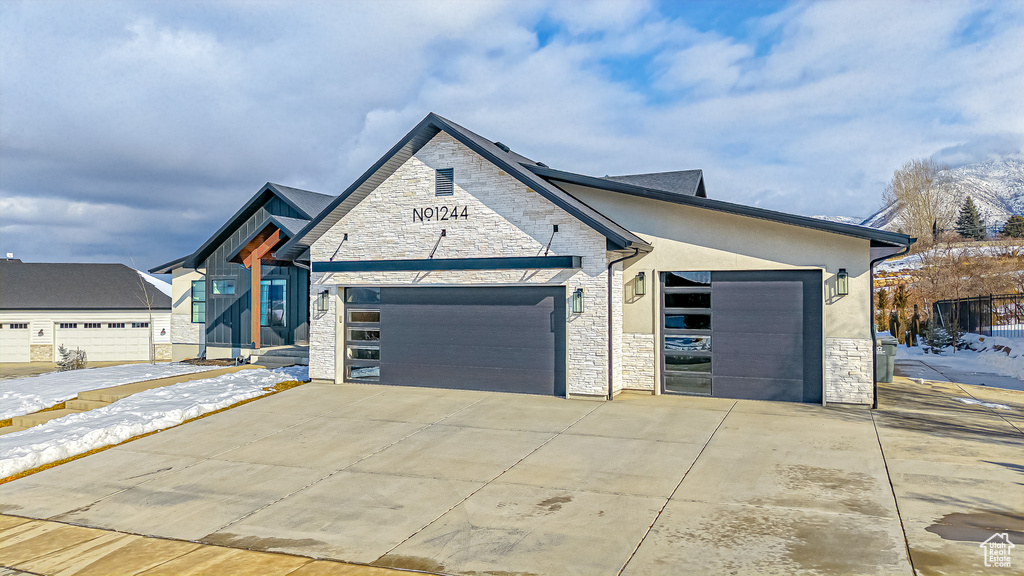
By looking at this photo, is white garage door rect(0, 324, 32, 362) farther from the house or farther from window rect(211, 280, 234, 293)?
the house

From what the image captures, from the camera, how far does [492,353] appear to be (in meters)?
14.3

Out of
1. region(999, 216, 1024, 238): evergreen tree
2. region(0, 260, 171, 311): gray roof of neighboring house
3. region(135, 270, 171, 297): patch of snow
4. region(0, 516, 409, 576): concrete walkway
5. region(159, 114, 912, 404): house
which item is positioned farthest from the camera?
region(999, 216, 1024, 238): evergreen tree

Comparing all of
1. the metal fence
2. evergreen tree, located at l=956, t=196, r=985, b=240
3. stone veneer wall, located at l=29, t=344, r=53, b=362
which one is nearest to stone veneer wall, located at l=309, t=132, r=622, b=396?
the metal fence

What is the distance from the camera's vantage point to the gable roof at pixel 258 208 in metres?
22.1

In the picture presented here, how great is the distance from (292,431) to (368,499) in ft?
13.4

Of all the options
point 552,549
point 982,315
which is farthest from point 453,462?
point 982,315

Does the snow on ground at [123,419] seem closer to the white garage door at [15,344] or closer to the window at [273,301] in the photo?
the window at [273,301]

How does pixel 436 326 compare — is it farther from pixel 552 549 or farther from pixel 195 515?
pixel 552 549

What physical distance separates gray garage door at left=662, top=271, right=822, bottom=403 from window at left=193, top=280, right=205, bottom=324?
17766 millimetres

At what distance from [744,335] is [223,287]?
724 inches

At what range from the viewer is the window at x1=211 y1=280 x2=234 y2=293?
76.2ft

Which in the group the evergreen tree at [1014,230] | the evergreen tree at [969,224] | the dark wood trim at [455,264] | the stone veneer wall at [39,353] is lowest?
the stone veneer wall at [39,353]

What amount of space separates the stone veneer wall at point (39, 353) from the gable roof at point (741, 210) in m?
35.1

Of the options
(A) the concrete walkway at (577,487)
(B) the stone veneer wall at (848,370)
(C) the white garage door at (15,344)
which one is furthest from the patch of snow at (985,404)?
(C) the white garage door at (15,344)
